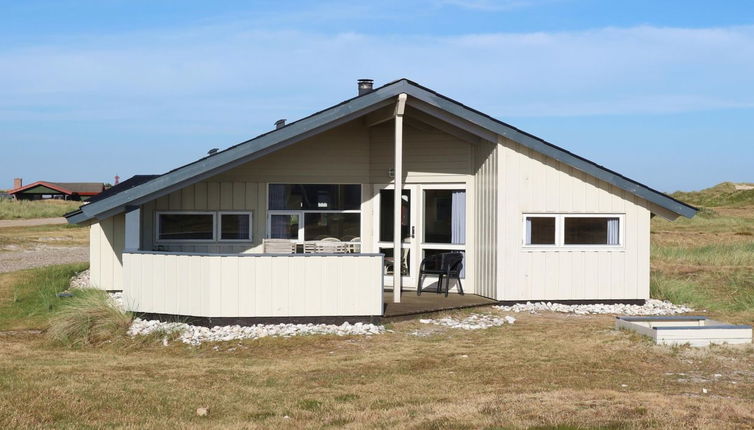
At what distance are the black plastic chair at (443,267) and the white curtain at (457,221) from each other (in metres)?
0.31

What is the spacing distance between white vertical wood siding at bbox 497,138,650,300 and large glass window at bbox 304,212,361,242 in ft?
9.60

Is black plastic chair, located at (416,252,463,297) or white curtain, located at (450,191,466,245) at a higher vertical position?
white curtain, located at (450,191,466,245)

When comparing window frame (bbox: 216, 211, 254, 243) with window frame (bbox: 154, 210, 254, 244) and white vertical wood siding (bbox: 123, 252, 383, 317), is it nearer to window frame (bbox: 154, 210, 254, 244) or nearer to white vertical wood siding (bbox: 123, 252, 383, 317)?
window frame (bbox: 154, 210, 254, 244)

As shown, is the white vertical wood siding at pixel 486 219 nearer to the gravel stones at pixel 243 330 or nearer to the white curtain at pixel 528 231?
the white curtain at pixel 528 231

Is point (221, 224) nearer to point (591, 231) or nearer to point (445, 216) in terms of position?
point (445, 216)

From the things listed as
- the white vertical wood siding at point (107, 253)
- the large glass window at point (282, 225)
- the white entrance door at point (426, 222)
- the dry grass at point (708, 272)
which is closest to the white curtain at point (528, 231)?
the white entrance door at point (426, 222)

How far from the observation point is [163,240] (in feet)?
50.0

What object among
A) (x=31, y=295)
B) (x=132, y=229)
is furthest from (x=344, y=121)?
(x=31, y=295)

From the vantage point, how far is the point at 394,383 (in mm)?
9000

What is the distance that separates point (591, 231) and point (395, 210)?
3.93 meters

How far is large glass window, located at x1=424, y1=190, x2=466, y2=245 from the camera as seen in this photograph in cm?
1559

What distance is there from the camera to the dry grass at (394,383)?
7.23m

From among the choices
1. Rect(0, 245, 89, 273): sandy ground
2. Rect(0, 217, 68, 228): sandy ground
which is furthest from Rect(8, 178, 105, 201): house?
Rect(0, 245, 89, 273): sandy ground

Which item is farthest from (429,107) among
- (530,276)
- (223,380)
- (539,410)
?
(539,410)
